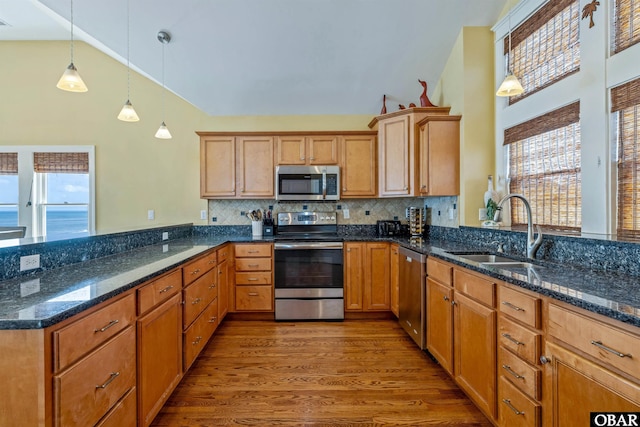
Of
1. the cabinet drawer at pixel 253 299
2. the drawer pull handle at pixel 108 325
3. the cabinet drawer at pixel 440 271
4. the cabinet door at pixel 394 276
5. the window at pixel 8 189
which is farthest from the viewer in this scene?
the window at pixel 8 189

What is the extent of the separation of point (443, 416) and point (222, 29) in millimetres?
3632

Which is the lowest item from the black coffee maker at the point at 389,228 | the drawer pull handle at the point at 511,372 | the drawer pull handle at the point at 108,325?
the drawer pull handle at the point at 511,372

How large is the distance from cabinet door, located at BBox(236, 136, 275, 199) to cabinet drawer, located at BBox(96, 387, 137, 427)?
8.07 ft

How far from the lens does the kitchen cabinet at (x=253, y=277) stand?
3.21 meters

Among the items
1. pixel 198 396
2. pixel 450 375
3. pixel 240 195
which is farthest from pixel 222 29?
pixel 450 375

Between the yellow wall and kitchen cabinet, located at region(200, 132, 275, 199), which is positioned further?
kitchen cabinet, located at region(200, 132, 275, 199)

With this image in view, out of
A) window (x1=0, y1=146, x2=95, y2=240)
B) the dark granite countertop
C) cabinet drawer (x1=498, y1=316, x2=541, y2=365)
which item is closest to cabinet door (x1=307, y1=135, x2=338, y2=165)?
the dark granite countertop

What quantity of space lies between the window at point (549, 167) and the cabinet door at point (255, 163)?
2.57 metres

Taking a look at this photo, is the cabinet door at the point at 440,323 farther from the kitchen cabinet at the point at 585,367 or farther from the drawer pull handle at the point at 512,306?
the kitchen cabinet at the point at 585,367

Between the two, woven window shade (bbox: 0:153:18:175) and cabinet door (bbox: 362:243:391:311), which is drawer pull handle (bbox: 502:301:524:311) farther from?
woven window shade (bbox: 0:153:18:175)

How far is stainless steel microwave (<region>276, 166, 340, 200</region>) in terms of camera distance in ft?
11.5

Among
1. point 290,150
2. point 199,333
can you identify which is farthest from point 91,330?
point 290,150

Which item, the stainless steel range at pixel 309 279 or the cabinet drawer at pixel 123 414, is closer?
the cabinet drawer at pixel 123 414

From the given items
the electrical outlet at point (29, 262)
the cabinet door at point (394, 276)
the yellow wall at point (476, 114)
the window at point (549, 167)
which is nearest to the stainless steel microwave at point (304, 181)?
the cabinet door at point (394, 276)
